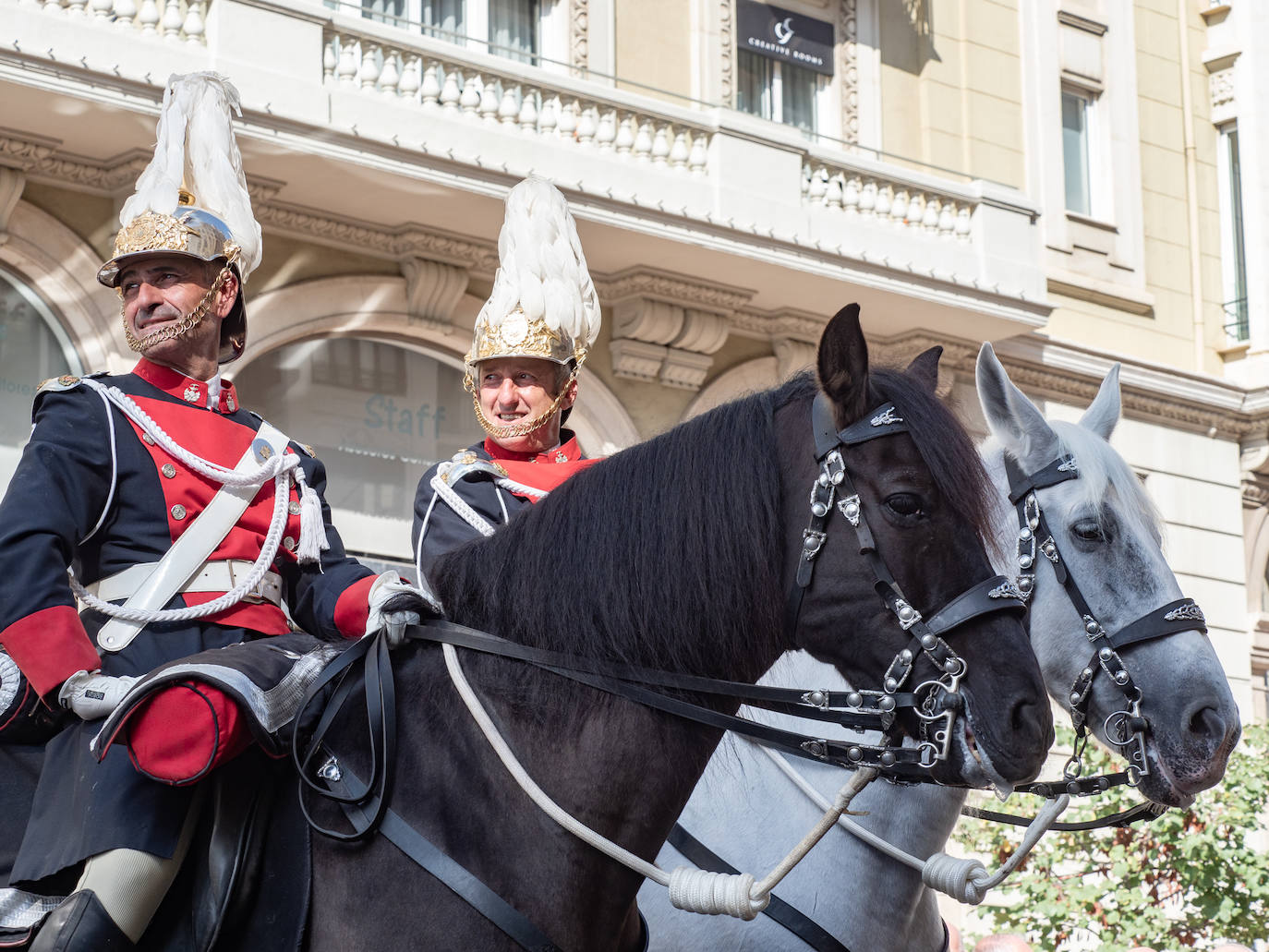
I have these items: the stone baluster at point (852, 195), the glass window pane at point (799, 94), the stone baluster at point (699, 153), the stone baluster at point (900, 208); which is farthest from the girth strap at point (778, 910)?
the glass window pane at point (799, 94)

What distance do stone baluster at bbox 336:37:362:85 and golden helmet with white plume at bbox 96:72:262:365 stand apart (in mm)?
5807

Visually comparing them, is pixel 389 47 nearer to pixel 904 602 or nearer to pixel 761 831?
pixel 761 831

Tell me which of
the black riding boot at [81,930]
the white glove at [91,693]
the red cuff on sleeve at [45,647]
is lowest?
the black riding boot at [81,930]

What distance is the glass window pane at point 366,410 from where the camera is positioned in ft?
34.4

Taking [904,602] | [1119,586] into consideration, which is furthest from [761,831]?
[904,602]

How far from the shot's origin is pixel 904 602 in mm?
2404

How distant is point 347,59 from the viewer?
9875 millimetres

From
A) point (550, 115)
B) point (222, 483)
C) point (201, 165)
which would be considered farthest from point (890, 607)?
point (550, 115)

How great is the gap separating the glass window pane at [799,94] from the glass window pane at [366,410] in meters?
4.34

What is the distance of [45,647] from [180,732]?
326 mm

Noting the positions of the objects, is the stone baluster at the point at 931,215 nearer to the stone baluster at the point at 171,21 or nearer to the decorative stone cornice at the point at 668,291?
the decorative stone cornice at the point at 668,291

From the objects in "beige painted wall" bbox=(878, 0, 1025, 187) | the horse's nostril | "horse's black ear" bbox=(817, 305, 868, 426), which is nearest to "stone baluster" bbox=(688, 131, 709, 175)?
"beige painted wall" bbox=(878, 0, 1025, 187)

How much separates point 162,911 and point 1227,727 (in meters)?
2.40

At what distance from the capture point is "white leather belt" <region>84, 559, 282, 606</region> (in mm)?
2896
